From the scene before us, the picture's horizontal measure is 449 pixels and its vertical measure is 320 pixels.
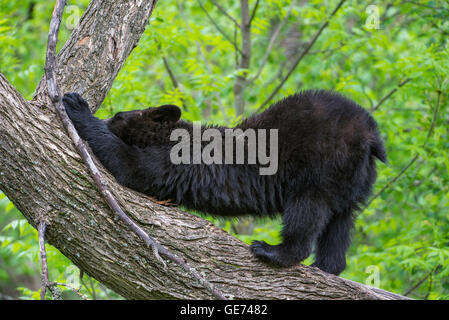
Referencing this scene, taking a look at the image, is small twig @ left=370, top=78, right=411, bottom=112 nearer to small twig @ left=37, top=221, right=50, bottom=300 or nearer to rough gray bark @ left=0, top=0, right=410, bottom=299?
rough gray bark @ left=0, top=0, right=410, bottom=299

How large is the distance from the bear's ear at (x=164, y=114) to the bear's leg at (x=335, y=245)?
5.50 feet

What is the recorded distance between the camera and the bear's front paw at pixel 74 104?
3.55 meters

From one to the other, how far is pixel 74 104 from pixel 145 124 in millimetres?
810

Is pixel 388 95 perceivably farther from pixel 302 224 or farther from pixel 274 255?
pixel 274 255

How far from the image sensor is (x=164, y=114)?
4.28 m

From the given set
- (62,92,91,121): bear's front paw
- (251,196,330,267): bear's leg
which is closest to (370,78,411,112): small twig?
(251,196,330,267): bear's leg

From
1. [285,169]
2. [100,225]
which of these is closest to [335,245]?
[285,169]

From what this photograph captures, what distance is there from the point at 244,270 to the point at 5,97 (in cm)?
191

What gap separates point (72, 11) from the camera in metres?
4.23

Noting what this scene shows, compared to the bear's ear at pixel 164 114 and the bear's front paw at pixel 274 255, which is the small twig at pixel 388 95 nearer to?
the bear's ear at pixel 164 114

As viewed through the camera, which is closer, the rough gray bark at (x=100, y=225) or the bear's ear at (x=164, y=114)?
the rough gray bark at (x=100, y=225)

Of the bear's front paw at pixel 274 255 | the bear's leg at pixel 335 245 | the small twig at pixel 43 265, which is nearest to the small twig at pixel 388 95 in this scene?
the bear's leg at pixel 335 245

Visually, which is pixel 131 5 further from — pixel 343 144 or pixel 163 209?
pixel 343 144
